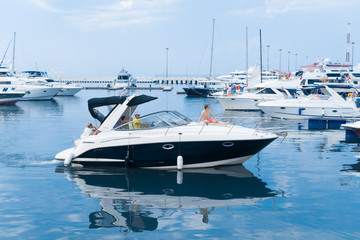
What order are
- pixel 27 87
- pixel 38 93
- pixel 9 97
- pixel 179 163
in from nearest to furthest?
1. pixel 179 163
2. pixel 9 97
3. pixel 27 87
4. pixel 38 93

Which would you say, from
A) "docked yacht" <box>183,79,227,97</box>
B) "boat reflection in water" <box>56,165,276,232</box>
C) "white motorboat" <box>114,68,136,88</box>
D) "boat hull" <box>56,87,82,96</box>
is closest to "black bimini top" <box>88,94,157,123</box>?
"boat reflection in water" <box>56,165,276,232</box>

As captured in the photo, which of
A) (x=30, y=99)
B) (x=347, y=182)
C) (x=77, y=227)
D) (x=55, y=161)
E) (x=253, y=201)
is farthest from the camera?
(x=30, y=99)

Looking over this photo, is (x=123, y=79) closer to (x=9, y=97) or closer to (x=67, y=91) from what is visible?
(x=67, y=91)

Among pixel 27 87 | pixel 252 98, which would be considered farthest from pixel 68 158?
pixel 27 87

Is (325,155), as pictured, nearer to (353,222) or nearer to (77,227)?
(353,222)

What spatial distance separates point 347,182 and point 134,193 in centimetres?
677

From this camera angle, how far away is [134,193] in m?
12.7

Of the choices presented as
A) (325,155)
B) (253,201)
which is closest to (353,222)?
Result: (253,201)

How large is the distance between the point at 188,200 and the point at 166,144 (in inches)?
128

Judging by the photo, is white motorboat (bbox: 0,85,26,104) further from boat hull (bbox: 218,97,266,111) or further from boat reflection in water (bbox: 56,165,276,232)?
boat reflection in water (bbox: 56,165,276,232)

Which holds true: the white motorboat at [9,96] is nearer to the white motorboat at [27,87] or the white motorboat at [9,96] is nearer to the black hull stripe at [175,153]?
the white motorboat at [27,87]

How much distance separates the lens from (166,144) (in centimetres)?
1478

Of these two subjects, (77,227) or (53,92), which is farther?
(53,92)

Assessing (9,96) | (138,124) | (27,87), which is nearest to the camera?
(138,124)
